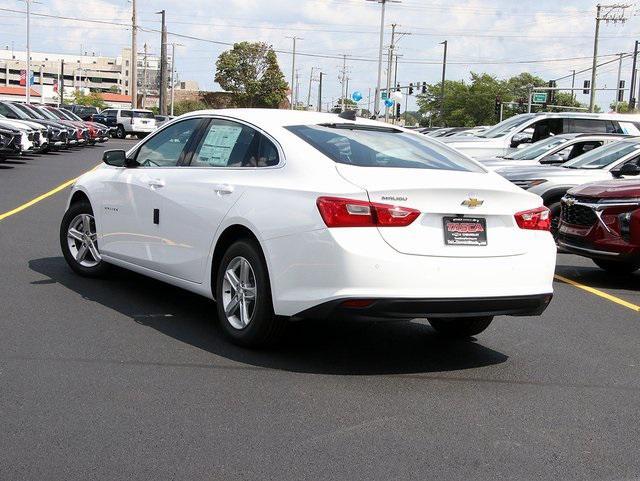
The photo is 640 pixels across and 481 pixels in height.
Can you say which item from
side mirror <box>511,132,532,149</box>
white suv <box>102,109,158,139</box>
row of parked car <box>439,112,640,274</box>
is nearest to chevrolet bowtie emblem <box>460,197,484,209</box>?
row of parked car <box>439,112,640,274</box>

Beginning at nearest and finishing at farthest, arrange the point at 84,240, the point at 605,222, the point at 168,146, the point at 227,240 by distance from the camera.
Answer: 1. the point at 227,240
2. the point at 168,146
3. the point at 84,240
4. the point at 605,222

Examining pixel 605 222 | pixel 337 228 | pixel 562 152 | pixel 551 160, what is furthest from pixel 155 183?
pixel 562 152

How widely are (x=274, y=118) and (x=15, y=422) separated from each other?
2960 millimetres

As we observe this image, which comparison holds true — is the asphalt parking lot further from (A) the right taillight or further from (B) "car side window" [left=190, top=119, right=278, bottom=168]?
(B) "car side window" [left=190, top=119, right=278, bottom=168]

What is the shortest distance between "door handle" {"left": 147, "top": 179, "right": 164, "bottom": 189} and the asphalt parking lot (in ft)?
3.20

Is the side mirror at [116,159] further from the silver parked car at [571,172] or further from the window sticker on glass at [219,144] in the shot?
the silver parked car at [571,172]

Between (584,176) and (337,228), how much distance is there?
9.08m

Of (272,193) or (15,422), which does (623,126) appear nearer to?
(272,193)

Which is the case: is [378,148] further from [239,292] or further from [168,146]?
[168,146]

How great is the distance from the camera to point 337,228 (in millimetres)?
5488

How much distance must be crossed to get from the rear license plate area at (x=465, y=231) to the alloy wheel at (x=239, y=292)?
130cm

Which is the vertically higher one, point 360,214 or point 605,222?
point 360,214

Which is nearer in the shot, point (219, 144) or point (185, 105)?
point (219, 144)

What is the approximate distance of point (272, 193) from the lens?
5996 millimetres
